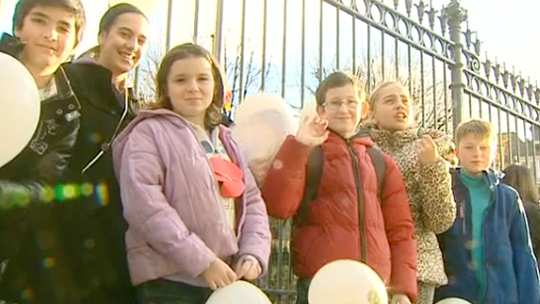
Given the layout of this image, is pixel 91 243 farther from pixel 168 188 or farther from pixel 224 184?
pixel 224 184

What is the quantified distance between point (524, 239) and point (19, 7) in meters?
2.63

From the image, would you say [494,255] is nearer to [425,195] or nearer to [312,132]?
[425,195]

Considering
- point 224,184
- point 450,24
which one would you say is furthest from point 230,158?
point 450,24

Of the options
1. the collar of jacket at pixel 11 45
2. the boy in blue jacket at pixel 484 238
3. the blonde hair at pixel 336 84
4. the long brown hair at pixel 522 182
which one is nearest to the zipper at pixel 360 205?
the blonde hair at pixel 336 84

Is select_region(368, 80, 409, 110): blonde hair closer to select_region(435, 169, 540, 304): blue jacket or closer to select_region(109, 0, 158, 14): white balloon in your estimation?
select_region(435, 169, 540, 304): blue jacket

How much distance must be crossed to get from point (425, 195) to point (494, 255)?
0.59m

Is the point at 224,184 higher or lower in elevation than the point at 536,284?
higher

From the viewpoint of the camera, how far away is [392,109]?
309 cm

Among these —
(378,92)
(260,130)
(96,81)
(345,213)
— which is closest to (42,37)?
(96,81)

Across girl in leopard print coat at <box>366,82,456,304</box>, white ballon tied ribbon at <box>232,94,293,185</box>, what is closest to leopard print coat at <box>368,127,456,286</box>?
girl in leopard print coat at <box>366,82,456,304</box>

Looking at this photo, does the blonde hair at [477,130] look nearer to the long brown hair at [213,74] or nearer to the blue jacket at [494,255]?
the blue jacket at [494,255]

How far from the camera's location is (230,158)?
2318mm

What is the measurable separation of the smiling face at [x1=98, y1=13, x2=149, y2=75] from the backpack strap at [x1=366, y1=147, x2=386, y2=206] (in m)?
1.05

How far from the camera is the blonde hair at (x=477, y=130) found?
3.31 meters
